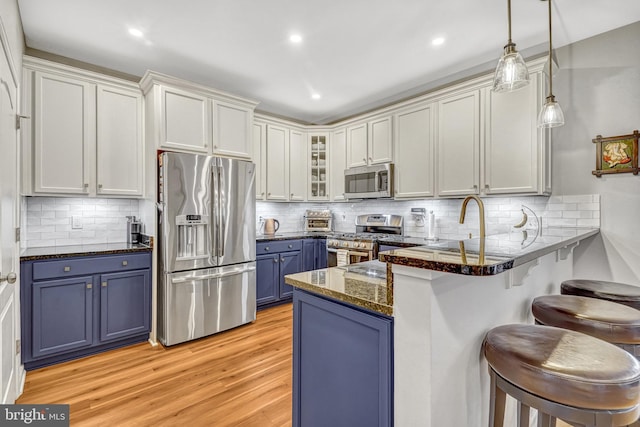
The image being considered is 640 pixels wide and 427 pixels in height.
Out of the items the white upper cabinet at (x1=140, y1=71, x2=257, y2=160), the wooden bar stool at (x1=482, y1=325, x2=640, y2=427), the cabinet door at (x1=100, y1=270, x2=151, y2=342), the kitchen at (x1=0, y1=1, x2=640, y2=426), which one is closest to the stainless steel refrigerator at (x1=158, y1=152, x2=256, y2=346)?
the cabinet door at (x1=100, y1=270, x2=151, y2=342)

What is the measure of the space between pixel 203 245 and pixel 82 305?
3.49ft

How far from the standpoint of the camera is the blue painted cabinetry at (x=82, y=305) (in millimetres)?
2365

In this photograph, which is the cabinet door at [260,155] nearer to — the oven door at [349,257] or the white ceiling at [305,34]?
the white ceiling at [305,34]

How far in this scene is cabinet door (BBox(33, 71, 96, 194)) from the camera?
2607 mm

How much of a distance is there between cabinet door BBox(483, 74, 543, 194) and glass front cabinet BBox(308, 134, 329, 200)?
2255 millimetres

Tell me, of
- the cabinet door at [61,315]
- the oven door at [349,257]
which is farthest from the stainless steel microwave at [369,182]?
the cabinet door at [61,315]

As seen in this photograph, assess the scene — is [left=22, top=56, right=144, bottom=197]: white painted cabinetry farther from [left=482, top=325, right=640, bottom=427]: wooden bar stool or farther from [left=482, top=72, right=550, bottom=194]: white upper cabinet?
[left=482, top=72, right=550, bottom=194]: white upper cabinet

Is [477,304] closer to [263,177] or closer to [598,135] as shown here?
[598,135]

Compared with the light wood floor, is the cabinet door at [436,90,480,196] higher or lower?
higher

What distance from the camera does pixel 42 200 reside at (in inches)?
112

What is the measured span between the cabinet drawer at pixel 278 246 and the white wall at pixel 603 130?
9.37ft

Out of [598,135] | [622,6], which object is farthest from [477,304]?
[622,6]

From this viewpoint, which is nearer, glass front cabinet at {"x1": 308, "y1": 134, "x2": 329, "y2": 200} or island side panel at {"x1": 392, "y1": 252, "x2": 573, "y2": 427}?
island side panel at {"x1": 392, "y1": 252, "x2": 573, "y2": 427}

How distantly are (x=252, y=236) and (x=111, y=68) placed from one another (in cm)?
225
